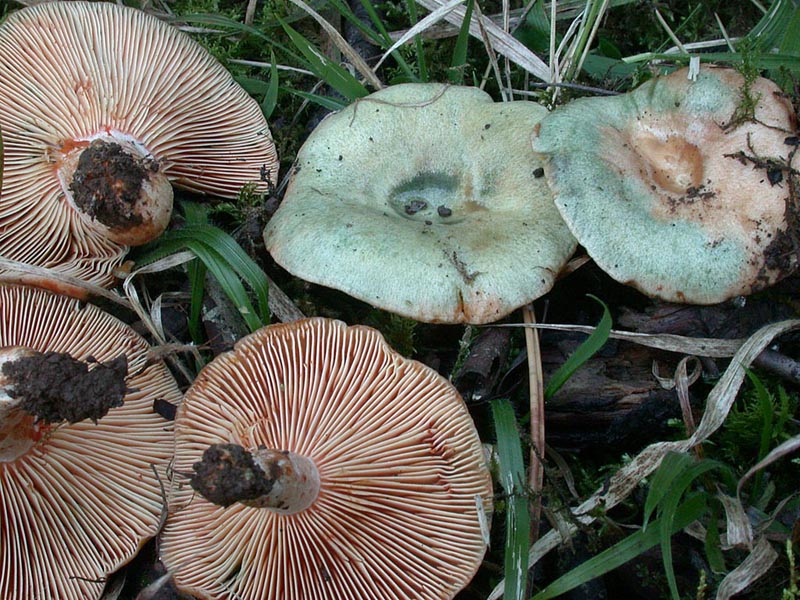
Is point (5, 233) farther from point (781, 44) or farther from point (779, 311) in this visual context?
point (781, 44)

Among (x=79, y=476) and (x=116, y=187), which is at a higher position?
(x=116, y=187)

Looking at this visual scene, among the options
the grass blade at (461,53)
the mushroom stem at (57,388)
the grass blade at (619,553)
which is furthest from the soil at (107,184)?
the grass blade at (619,553)

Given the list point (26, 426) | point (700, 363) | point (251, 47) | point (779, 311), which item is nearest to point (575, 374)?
point (700, 363)

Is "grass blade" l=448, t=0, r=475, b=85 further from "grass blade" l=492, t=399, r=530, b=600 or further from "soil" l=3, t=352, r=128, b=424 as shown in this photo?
"soil" l=3, t=352, r=128, b=424

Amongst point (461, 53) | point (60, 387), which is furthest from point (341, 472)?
point (461, 53)

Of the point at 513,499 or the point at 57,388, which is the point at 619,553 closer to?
the point at 513,499
